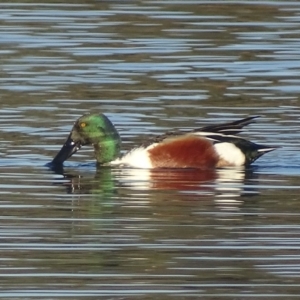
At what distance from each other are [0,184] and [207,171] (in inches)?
73.3

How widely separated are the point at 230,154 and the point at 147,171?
2.29 ft

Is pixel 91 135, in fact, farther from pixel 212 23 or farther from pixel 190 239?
A: pixel 212 23

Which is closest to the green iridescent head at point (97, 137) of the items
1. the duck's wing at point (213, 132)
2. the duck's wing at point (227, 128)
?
the duck's wing at point (213, 132)

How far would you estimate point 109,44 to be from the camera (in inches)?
696

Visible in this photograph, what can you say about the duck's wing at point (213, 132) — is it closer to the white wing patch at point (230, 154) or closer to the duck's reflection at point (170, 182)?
the white wing patch at point (230, 154)

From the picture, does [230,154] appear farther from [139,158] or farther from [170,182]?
[170,182]

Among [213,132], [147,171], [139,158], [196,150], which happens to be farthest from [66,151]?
[213,132]

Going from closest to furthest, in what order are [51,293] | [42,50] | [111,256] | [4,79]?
[51,293] → [111,256] → [4,79] → [42,50]

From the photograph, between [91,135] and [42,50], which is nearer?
[91,135]

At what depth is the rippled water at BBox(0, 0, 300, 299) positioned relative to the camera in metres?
7.76

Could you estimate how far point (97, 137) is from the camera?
482 inches

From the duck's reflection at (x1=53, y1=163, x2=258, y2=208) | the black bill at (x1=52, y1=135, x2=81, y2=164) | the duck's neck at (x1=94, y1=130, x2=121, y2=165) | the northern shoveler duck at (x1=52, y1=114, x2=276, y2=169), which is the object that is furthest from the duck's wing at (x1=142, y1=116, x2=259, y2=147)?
the black bill at (x1=52, y1=135, x2=81, y2=164)

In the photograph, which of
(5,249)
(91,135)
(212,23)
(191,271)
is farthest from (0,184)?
(212,23)

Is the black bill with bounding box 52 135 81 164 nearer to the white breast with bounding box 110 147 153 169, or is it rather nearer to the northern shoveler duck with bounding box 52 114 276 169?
the northern shoveler duck with bounding box 52 114 276 169
